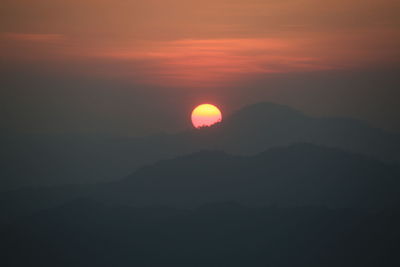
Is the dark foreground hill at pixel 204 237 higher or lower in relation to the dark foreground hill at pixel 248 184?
lower

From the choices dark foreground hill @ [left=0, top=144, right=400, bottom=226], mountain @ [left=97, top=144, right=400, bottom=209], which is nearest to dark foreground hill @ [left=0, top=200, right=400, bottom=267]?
dark foreground hill @ [left=0, top=144, right=400, bottom=226]

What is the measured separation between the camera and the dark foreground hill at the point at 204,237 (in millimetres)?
74125

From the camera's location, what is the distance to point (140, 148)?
122 metres

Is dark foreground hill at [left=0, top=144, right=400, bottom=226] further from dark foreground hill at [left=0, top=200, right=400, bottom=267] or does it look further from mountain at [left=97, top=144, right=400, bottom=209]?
dark foreground hill at [left=0, top=200, right=400, bottom=267]

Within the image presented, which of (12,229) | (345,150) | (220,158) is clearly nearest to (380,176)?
(345,150)

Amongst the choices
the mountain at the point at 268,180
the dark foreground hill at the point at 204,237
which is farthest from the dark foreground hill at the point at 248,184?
the dark foreground hill at the point at 204,237

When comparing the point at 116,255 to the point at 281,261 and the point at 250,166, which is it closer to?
the point at 281,261

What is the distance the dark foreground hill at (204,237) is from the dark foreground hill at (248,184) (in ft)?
18.2

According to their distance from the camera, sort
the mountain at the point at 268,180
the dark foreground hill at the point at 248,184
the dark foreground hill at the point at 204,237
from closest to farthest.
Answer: the dark foreground hill at the point at 204,237 → the mountain at the point at 268,180 → the dark foreground hill at the point at 248,184

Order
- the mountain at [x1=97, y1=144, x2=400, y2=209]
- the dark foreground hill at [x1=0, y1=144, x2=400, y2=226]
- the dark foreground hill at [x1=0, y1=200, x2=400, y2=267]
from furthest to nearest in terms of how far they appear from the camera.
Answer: the dark foreground hill at [x1=0, y1=144, x2=400, y2=226] → the mountain at [x1=97, y1=144, x2=400, y2=209] → the dark foreground hill at [x1=0, y1=200, x2=400, y2=267]

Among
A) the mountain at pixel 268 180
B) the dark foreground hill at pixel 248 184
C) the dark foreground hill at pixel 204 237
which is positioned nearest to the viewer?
the dark foreground hill at pixel 204 237

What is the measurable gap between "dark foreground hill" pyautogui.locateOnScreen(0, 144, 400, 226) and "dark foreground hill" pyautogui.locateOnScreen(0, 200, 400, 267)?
5.55 meters

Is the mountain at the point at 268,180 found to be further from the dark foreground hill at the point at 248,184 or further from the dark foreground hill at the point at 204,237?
the dark foreground hill at the point at 204,237

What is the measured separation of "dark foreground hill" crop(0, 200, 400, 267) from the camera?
74125 mm
